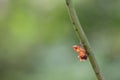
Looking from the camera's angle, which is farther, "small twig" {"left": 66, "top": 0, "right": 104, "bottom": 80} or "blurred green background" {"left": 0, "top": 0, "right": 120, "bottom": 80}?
"blurred green background" {"left": 0, "top": 0, "right": 120, "bottom": 80}

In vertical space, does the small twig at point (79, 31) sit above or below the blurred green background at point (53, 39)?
above

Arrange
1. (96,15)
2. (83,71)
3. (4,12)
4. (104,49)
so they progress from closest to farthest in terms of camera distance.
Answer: (83,71) < (104,49) < (96,15) < (4,12)

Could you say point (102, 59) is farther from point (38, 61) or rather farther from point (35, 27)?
point (35, 27)

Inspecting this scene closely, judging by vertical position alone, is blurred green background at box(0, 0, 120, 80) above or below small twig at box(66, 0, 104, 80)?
below

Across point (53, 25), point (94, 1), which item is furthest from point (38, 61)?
point (94, 1)

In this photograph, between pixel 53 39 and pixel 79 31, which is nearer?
pixel 79 31

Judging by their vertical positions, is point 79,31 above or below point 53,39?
above

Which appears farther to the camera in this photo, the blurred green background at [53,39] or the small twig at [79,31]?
the blurred green background at [53,39]

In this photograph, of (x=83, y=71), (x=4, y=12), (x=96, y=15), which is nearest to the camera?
(x=83, y=71)
